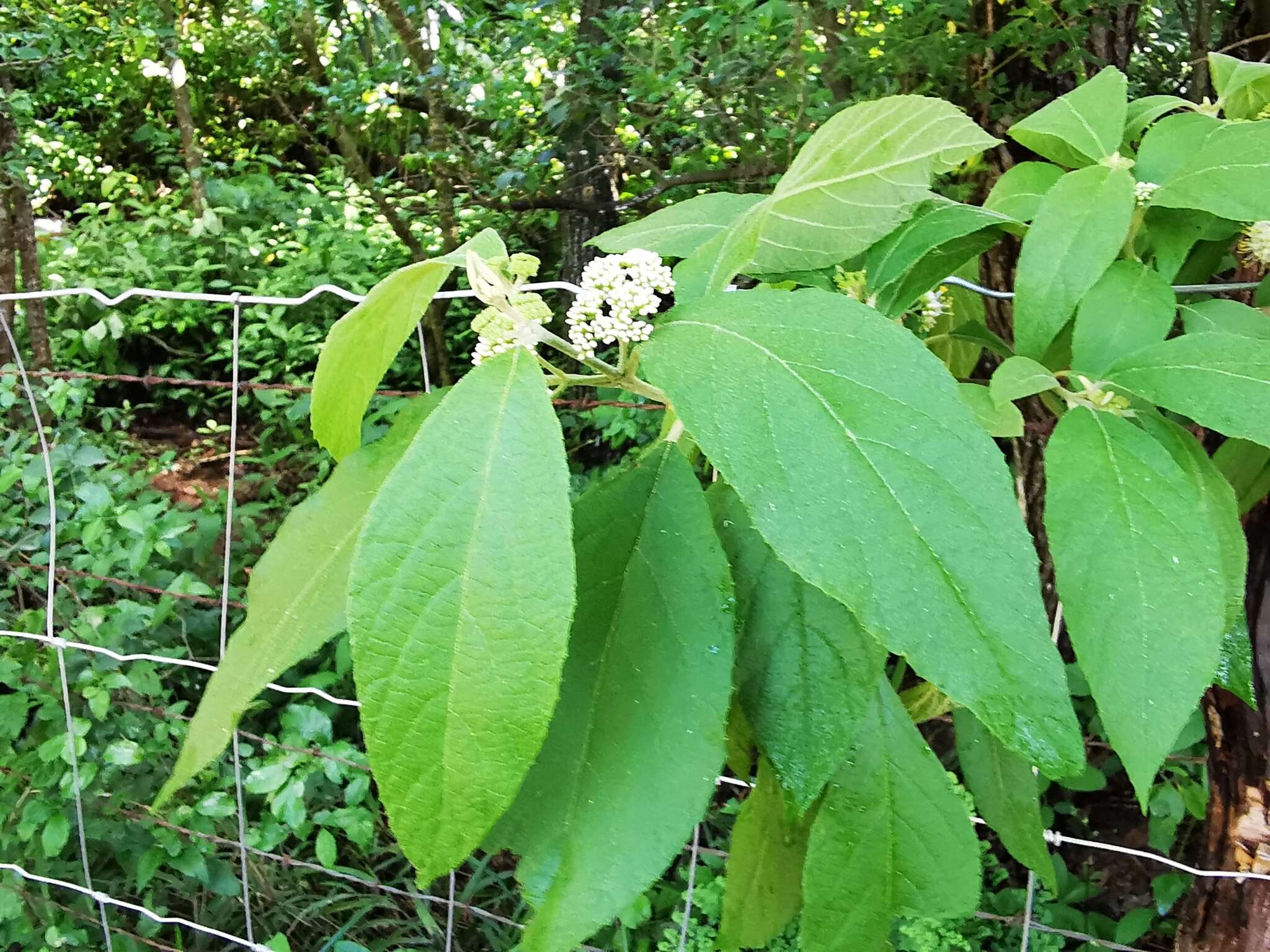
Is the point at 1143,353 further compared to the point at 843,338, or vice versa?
the point at 1143,353

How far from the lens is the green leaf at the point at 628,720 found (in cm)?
44

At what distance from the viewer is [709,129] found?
1901mm

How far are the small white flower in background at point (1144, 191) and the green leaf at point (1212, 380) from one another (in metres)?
0.14

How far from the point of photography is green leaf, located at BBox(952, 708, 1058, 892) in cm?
67

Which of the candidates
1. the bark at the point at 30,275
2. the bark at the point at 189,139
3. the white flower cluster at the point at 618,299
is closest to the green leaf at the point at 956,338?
the white flower cluster at the point at 618,299

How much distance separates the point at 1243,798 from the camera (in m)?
0.78

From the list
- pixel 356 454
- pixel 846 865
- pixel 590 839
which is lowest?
pixel 846 865

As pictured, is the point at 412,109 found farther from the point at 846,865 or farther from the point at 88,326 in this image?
the point at 846,865

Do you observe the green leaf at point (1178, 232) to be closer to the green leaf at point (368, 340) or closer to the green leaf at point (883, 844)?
the green leaf at point (883, 844)

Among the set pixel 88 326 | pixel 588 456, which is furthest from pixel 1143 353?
pixel 88 326

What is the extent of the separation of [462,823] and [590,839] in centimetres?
9

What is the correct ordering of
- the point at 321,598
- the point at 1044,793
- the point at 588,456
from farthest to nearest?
1. the point at 588,456
2. the point at 1044,793
3. the point at 321,598

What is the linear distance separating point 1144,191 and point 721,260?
1.07 feet

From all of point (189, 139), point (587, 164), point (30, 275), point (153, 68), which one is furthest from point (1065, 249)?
point (153, 68)
